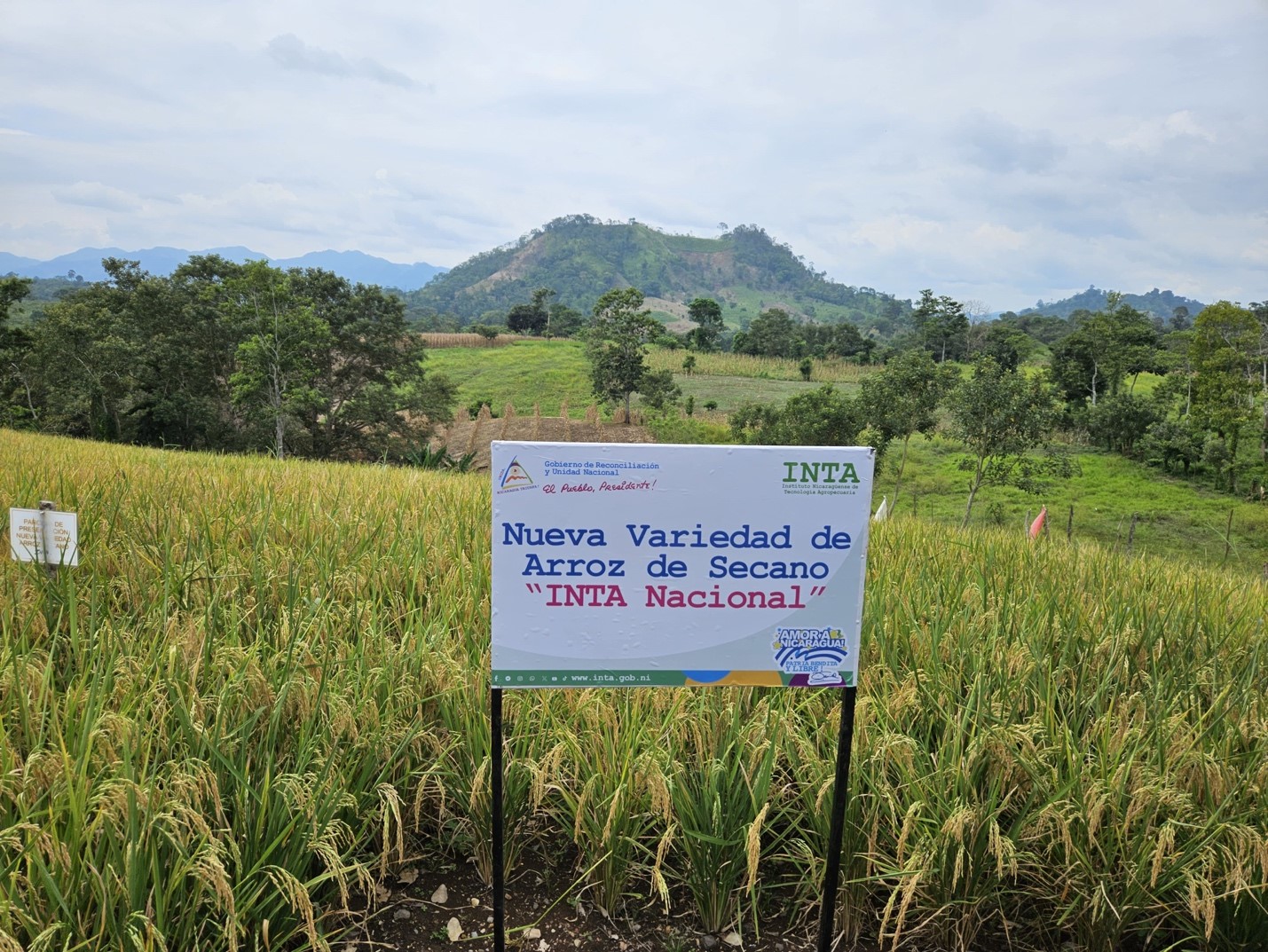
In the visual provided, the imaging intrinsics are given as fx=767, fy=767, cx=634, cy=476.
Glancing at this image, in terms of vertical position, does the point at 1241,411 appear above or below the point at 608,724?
above

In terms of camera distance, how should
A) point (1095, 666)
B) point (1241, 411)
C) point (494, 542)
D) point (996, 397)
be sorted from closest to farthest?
point (494, 542) < point (1095, 666) < point (996, 397) < point (1241, 411)

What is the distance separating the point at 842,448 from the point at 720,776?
1.26 metres

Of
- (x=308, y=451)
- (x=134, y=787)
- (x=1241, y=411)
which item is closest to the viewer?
(x=134, y=787)

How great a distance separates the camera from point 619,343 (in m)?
34.0

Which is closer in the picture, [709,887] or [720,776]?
[709,887]

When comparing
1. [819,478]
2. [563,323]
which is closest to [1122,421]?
[819,478]

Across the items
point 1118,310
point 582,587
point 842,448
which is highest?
point 1118,310

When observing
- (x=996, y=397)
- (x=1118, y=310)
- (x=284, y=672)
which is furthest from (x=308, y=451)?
(x=1118, y=310)

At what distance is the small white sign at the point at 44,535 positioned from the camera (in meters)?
3.48

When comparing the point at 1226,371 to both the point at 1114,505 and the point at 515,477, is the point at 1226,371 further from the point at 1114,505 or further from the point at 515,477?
the point at 515,477

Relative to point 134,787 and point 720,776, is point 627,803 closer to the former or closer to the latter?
point 720,776

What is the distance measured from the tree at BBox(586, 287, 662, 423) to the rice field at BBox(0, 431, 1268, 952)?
100 feet

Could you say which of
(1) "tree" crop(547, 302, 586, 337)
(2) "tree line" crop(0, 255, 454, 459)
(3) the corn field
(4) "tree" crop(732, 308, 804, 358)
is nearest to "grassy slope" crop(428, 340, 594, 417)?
(3) the corn field

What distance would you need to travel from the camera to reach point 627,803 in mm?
2621
